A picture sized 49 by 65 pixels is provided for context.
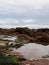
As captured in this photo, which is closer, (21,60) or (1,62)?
(1,62)

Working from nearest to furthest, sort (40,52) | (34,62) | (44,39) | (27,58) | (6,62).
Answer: (6,62), (34,62), (27,58), (40,52), (44,39)

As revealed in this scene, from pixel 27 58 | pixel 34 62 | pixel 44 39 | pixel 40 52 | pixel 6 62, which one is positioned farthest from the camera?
pixel 44 39

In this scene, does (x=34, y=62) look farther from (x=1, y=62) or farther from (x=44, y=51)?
(x=44, y=51)

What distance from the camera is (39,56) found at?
948 cm

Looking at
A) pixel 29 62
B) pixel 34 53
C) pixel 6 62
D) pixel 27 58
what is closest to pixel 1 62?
pixel 6 62

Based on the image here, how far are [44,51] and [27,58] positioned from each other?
1.19 m

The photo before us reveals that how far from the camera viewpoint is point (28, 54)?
31.6 feet

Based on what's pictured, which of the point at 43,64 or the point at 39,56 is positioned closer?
the point at 43,64

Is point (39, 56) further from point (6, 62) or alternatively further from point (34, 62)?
point (6, 62)

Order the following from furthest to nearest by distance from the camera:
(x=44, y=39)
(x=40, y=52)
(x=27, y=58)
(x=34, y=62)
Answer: (x=44, y=39) → (x=40, y=52) → (x=27, y=58) → (x=34, y=62)

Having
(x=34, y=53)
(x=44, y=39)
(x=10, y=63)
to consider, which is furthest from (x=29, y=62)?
(x=44, y=39)

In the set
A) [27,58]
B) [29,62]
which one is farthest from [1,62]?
[27,58]

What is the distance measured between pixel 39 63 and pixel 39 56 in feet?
4.50

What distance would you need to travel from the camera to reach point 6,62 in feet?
25.3
